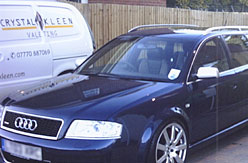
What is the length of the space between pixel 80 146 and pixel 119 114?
472mm

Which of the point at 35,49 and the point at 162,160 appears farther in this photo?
the point at 35,49

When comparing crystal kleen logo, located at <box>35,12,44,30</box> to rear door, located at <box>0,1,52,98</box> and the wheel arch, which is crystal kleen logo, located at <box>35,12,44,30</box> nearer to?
rear door, located at <box>0,1,52,98</box>

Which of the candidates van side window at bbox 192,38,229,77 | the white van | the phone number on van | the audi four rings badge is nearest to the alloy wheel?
van side window at bbox 192,38,229,77

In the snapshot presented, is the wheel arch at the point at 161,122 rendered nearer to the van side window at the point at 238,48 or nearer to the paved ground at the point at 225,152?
the paved ground at the point at 225,152

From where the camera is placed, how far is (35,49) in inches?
262

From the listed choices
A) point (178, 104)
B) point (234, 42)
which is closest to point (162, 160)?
point (178, 104)

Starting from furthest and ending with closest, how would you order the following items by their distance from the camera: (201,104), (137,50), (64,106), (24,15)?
(24,15) → (137,50) → (201,104) → (64,106)

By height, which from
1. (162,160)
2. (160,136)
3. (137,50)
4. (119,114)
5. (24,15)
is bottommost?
(162,160)

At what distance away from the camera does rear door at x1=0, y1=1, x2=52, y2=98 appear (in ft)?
20.6

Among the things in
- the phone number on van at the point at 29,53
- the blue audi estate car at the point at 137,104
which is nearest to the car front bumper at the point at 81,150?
the blue audi estate car at the point at 137,104

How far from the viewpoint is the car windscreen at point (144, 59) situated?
4895 mm

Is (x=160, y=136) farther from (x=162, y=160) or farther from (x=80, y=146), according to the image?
(x=80, y=146)

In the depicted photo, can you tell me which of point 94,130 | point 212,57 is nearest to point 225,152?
point 212,57

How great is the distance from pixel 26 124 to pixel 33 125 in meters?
0.09
